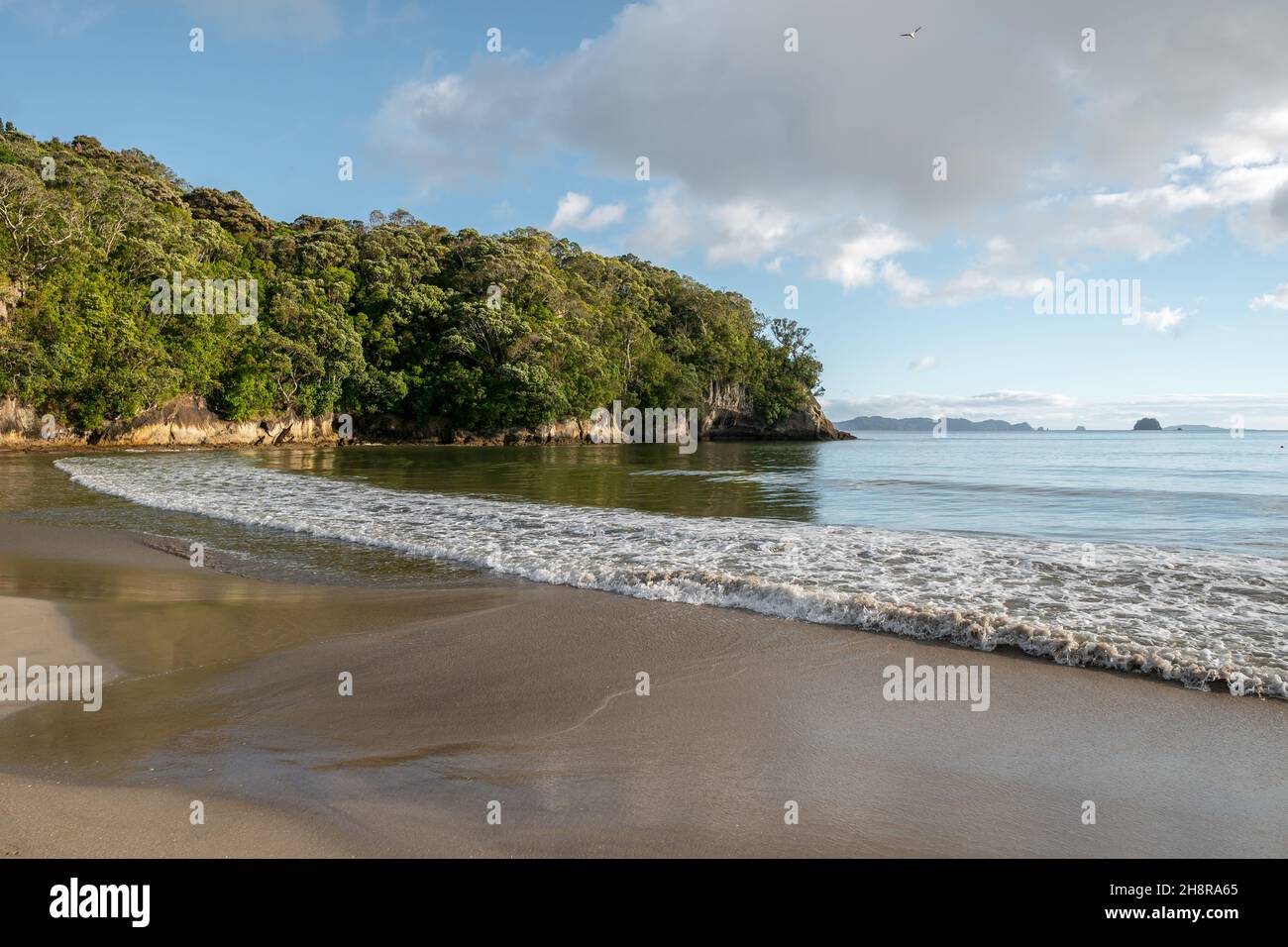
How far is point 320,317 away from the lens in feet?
176

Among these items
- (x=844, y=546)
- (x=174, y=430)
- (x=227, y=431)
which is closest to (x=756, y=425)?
(x=227, y=431)

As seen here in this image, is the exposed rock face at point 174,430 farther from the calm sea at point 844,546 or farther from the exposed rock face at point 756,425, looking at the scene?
the exposed rock face at point 756,425

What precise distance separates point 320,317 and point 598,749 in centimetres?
5702

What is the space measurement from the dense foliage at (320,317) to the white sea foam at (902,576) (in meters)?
33.6

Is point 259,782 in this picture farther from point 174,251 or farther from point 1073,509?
point 174,251

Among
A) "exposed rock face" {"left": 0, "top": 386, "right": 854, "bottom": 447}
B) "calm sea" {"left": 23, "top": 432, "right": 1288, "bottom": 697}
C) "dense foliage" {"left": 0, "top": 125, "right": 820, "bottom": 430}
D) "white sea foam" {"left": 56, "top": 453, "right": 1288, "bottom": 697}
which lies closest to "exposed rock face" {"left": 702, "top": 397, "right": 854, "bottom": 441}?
"dense foliage" {"left": 0, "top": 125, "right": 820, "bottom": 430}

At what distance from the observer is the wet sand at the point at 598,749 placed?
9.50 ft

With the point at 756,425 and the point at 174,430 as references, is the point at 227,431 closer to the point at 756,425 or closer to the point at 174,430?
the point at 174,430

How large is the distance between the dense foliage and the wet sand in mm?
42870

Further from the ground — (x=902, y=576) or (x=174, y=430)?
(x=174, y=430)

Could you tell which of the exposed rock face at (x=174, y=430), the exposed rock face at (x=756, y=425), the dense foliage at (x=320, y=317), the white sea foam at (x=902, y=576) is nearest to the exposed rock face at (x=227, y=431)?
the exposed rock face at (x=174, y=430)

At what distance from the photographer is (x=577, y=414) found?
65.2 meters

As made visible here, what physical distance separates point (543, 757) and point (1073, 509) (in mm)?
15561
